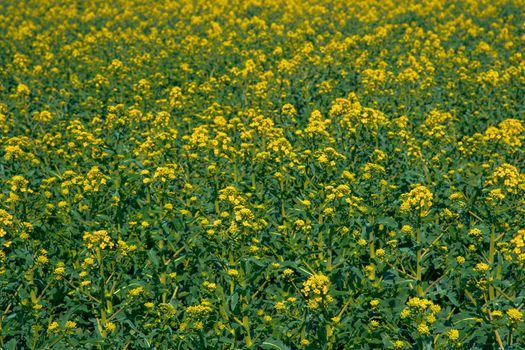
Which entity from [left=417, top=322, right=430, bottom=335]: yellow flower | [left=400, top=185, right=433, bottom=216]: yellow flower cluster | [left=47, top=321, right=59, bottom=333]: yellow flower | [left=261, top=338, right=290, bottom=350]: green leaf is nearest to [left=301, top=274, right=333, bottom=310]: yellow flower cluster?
[left=261, top=338, right=290, bottom=350]: green leaf

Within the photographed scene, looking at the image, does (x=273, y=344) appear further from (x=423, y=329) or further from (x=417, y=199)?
(x=417, y=199)

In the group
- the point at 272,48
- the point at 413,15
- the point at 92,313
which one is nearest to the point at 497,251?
the point at 92,313

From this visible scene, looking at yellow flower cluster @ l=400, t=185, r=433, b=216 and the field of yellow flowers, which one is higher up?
yellow flower cluster @ l=400, t=185, r=433, b=216

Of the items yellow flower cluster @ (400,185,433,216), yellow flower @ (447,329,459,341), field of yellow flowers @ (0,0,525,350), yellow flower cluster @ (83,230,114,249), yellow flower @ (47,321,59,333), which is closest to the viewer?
yellow flower @ (447,329,459,341)

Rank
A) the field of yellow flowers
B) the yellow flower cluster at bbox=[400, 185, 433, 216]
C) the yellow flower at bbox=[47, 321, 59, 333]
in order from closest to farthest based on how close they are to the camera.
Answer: the yellow flower at bbox=[47, 321, 59, 333] < the field of yellow flowers < the yellow flower cluster at bbox=[400, 185, 433, 216]

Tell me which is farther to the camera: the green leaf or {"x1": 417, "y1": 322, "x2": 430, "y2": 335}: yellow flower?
the green leaf

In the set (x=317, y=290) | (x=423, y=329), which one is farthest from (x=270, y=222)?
(x=423, y=329)

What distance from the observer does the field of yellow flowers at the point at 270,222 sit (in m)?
5.89

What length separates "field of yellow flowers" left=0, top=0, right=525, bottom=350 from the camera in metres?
5.89

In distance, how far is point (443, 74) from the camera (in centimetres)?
1489

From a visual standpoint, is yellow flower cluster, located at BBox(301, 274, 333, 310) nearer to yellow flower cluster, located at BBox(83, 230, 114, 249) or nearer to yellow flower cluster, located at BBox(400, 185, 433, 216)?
yellow flower cluster, located at BBox(400, 185, 433, 216)

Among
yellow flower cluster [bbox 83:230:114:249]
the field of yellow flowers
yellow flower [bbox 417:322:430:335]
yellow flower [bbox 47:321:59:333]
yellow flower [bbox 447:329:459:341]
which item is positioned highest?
yellow flower cluster [bbox 83:230:114:249]

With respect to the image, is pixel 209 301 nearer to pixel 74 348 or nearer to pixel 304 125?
pixel 74 348

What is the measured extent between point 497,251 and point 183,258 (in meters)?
3.71
